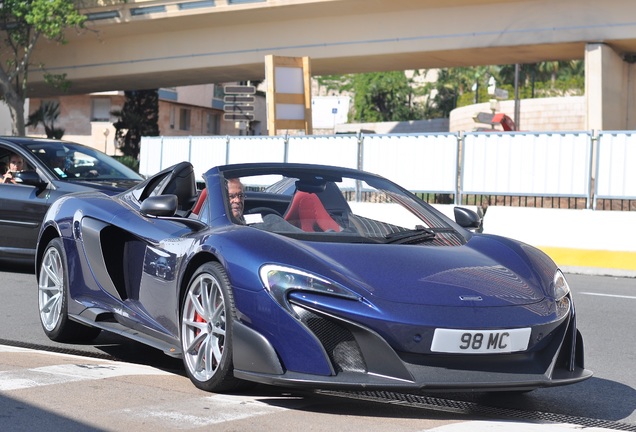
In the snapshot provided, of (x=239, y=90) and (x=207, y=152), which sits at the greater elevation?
(x=239, y=90)

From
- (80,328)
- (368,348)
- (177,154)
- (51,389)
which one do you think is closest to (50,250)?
(80,328)

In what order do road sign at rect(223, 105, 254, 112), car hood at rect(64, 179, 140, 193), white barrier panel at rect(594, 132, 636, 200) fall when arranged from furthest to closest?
road sign at rect(223, 105, 254, 112) → white barrier panel at rect(594, 132, 636, 200) → car hood at rect(64, 179, 140, 193)

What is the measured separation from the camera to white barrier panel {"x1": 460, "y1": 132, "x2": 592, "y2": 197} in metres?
18.5

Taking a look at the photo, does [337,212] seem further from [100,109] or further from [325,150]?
[100,109]

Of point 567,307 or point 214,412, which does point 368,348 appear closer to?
point 214,412

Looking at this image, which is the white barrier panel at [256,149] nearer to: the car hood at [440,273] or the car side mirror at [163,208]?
the car side mirror at [163,208]

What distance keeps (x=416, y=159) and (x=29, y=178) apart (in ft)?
32.8

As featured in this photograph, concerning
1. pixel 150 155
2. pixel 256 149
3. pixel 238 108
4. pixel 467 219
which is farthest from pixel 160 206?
pixel 238 108

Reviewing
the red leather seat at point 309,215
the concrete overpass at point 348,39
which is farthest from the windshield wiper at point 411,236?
the concrete overpass at point 348,39

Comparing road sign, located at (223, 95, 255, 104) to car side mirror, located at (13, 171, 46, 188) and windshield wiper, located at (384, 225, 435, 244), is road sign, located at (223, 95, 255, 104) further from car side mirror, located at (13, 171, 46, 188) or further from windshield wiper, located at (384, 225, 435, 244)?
windshield wiper, located at (384, 225, 435, 244)

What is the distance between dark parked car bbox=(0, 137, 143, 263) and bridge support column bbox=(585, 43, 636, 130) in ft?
64.8

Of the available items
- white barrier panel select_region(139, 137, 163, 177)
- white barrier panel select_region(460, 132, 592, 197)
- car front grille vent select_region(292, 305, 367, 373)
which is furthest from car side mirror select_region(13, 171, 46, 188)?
white barrier panel select_region(139, 137, 163, 177)

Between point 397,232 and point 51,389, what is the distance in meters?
2.03

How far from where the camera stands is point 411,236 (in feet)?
20.5
